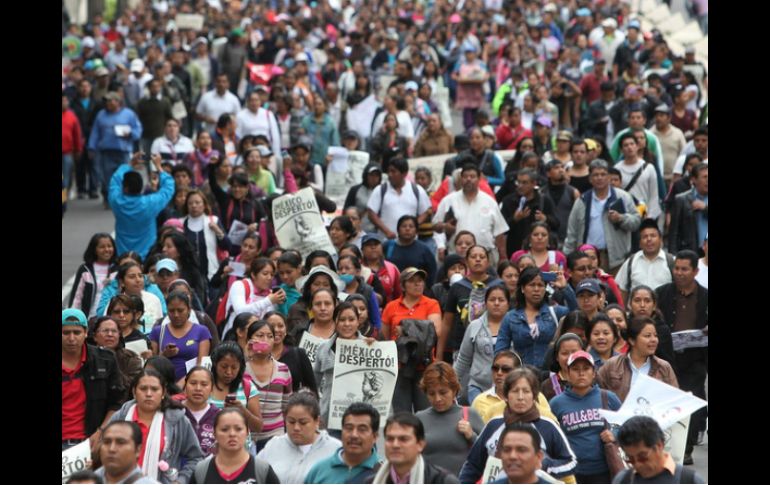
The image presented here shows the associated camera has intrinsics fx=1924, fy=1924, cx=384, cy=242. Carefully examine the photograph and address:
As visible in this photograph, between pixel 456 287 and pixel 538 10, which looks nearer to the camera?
pixel 456 287

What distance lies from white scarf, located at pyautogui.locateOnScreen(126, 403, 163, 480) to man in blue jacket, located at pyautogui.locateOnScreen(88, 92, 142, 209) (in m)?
12.9

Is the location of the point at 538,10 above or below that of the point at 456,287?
above

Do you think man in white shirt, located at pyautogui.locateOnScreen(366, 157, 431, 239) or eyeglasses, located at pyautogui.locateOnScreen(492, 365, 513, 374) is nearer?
eyeglasses, located at pyautogui.locateOnScreen(492, 365, 513, 374)

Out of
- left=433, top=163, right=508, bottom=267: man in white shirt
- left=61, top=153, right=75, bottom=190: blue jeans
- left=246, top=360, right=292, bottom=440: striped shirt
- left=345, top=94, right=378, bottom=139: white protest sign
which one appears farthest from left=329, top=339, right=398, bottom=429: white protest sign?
left=61, top=153, right=75, bottom=190: blue jeans

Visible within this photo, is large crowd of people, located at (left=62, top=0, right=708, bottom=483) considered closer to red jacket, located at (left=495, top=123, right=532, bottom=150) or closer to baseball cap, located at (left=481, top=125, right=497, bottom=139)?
red jacket, located at (left=495, top=123, right=532, bottom=150)

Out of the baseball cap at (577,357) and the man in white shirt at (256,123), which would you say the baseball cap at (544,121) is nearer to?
the man in white shirt at (256,123)

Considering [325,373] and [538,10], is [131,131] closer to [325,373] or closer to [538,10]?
[325,373]

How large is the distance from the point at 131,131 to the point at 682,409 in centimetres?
1366

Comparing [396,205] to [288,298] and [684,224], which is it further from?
[288,298]

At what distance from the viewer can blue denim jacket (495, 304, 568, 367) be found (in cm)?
1209

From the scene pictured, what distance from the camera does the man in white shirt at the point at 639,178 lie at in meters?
17.4

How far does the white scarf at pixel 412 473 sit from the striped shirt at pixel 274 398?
1961mm
